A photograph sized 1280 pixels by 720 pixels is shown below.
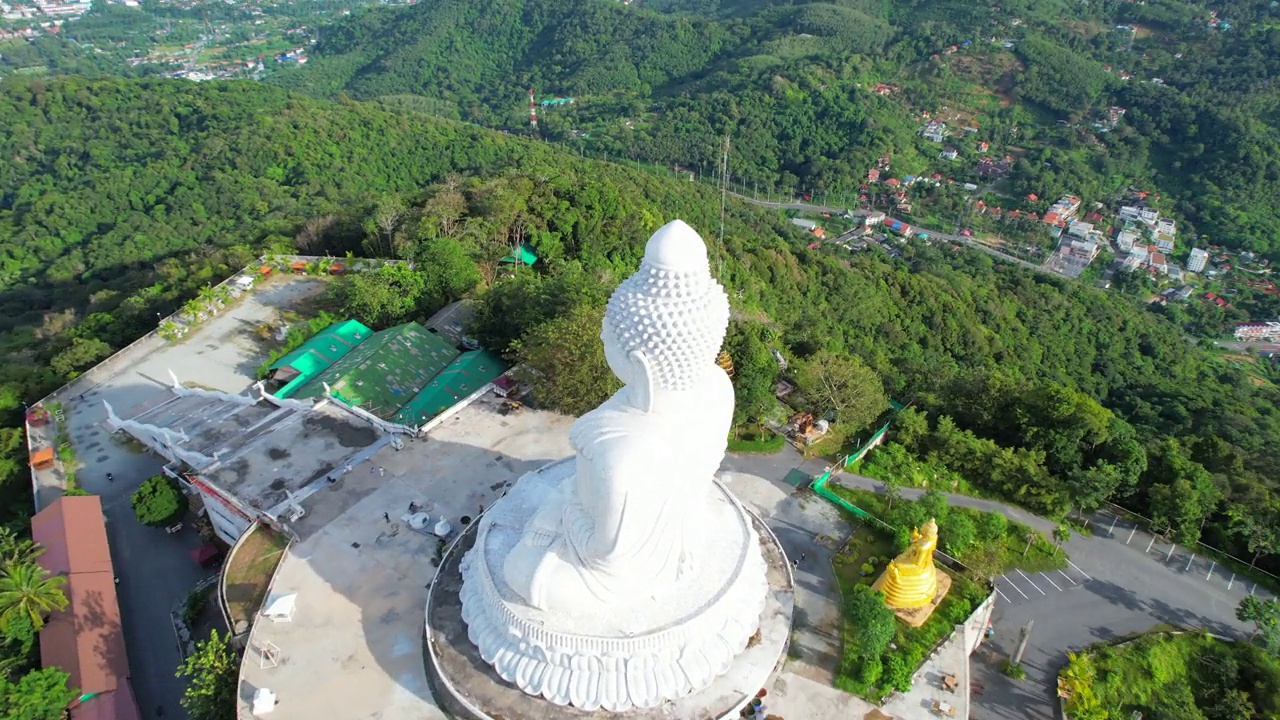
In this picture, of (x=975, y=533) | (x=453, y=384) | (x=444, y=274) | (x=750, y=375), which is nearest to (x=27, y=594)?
(x=453, y=384)

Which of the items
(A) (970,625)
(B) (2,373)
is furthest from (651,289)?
(B) (2,373)

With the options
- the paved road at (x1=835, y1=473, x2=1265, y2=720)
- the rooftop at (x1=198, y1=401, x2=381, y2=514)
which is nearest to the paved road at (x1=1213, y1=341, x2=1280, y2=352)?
the paved road at (x1=835, y1=473, x2=1265, y2=720)

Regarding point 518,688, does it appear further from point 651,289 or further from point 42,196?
point 42,196

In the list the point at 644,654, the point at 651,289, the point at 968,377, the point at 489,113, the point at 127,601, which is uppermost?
the point at 651,289

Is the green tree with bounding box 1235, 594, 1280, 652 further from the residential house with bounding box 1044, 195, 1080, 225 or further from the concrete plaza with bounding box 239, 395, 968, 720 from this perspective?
the residential house with bounding box 1044, 195, 1080, 225

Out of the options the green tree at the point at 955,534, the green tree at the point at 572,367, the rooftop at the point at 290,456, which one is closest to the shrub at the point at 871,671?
the green tree at the point at 955,534

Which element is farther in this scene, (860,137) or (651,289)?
(860,137)
